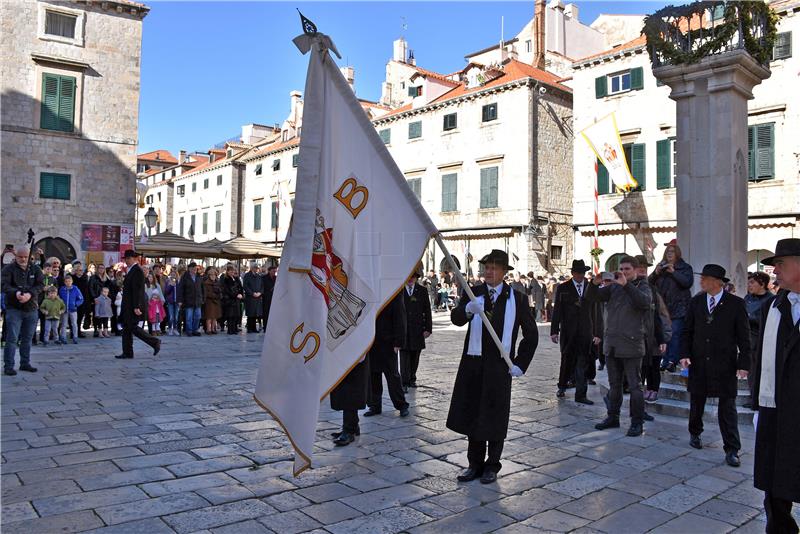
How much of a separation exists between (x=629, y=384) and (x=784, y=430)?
336cm

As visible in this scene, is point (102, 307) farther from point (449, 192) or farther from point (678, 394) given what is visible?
point (449, 192)

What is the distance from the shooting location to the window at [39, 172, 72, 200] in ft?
79.2

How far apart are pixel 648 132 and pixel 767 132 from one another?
4351 millimetres

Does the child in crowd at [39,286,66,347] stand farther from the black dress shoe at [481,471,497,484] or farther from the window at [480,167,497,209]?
the window at [480,167,497,209]

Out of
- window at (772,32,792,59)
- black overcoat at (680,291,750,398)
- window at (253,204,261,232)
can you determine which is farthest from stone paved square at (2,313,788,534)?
window at (253,204,261,232)

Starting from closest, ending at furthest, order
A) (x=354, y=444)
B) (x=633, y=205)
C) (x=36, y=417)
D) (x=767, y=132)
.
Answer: (x=354, y=444) < (x=36, y=417) < (x=767, y=132) < (x=633, y=205)

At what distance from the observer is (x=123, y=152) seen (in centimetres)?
2570

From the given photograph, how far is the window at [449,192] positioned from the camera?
105ft

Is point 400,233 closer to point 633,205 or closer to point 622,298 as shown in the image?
point 622,298

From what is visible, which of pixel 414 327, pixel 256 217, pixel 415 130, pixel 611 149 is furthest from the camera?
pixel 256 217

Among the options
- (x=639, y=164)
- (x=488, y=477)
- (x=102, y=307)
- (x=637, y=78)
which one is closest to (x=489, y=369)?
(x=488, y=477)

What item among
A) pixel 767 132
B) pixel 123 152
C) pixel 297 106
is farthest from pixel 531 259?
pixel 297 106

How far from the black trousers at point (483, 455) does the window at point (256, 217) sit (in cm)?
4360

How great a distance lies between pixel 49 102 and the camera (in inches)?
956
